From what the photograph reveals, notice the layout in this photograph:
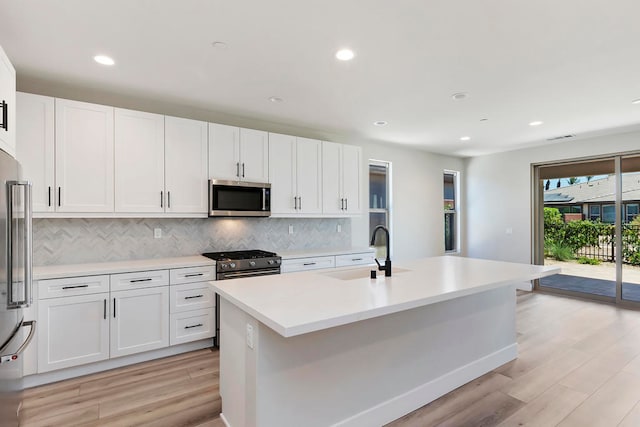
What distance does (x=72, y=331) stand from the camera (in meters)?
2.75

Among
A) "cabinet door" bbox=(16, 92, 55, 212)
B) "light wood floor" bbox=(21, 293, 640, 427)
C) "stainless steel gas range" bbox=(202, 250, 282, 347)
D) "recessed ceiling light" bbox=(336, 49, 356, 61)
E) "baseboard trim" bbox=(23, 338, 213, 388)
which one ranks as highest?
"recessed ceiling light" bbox=(336, 49, 356, 61)

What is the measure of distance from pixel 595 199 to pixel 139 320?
660 cm

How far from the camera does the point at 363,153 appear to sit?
5332 mm

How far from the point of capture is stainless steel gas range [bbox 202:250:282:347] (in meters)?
3.38

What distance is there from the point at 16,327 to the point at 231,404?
4.32 ft

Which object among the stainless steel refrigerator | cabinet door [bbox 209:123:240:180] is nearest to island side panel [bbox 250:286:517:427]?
the stainless steel refrigerator

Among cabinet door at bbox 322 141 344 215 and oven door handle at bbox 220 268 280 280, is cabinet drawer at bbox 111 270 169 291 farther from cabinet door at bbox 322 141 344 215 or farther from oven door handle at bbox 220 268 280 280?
cabinet door at bbox 322 141 344 215

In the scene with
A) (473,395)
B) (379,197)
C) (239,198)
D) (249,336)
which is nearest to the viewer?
(249,336)

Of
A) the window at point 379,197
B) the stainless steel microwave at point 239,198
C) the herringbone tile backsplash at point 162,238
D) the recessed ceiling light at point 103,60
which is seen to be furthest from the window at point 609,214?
the recessed ceiling light at point 103,60

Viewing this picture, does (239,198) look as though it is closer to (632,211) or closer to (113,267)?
(113,267)

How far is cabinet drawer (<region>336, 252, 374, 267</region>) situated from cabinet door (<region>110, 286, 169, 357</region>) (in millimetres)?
2062

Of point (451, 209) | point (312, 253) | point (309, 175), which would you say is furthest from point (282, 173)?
point (451, 209)

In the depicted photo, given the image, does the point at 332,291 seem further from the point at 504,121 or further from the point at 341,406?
the point at 504,121

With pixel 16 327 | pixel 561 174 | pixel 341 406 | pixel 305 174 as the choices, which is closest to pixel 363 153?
pixel 305 174
